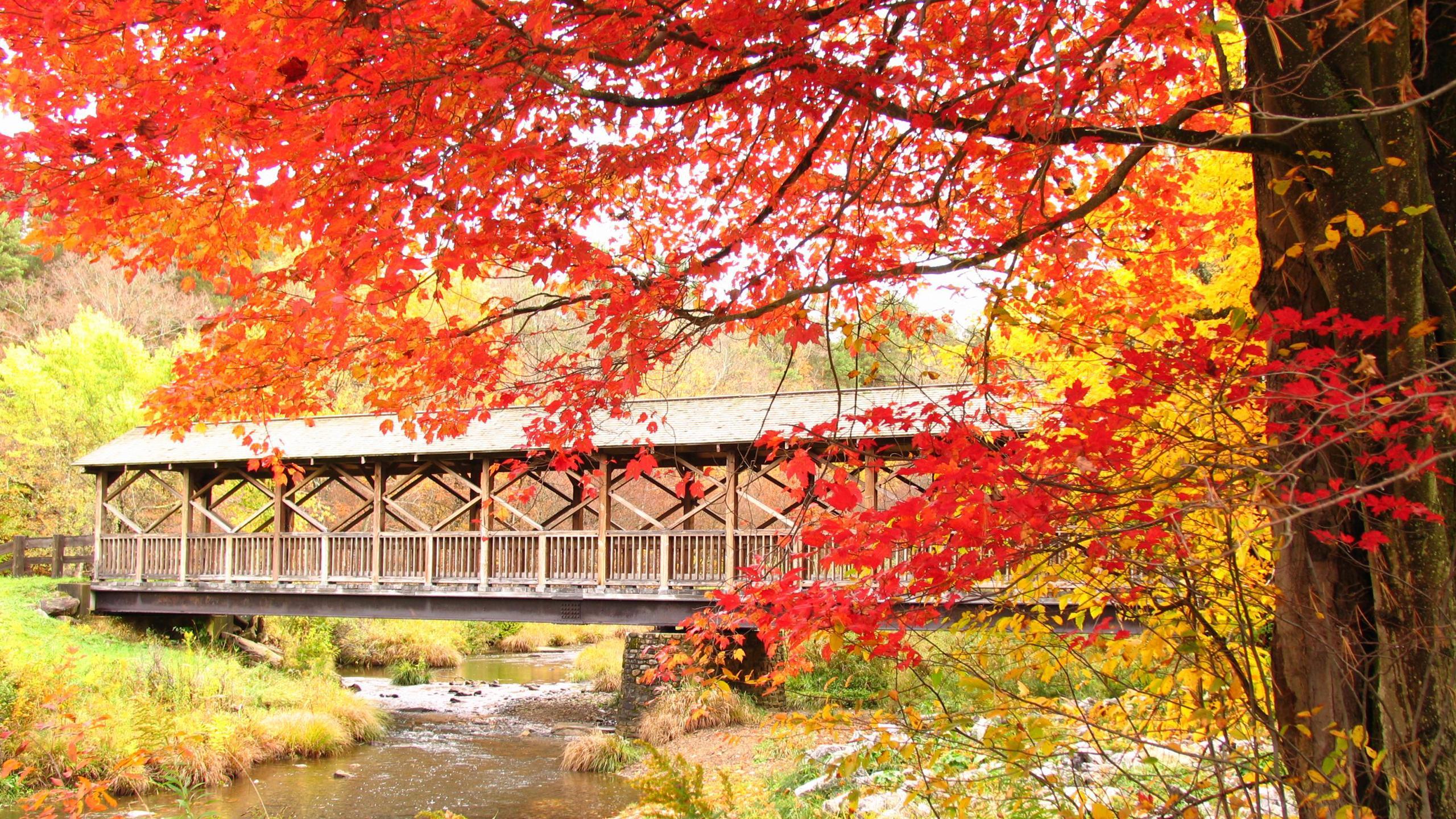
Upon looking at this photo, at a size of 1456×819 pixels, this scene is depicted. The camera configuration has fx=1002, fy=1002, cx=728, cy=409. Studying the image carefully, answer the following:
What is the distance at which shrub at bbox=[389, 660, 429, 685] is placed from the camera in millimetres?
18828

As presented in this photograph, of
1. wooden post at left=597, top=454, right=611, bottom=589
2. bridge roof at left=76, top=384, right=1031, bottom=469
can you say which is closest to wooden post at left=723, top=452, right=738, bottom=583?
bridge roof at left=76, top=384, right=1031, bottom=469

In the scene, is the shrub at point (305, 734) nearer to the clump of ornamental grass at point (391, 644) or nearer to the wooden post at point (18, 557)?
the clump of ornamental grass at point (391, 644)

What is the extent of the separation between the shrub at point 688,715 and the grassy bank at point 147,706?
4166 mm

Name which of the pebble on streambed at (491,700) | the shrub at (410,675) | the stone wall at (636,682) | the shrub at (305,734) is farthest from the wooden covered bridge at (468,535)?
the shrub at (410,675)

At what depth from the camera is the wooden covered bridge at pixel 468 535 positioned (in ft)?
43.2

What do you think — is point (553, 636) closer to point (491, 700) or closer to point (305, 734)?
point (491, 700)

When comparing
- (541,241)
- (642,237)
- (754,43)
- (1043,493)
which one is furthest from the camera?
(642,237)

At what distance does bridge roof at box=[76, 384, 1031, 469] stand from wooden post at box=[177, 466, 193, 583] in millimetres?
506

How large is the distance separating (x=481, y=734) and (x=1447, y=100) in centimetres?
1380

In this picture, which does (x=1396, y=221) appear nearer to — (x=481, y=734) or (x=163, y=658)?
(x=481, y=734)

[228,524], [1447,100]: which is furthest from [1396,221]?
[228,524]

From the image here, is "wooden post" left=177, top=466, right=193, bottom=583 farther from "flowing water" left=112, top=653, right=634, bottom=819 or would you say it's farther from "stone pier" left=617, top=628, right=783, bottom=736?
"stone pier" left=617, top=628, right=783, bottom=736

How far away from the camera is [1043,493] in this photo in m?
3.01

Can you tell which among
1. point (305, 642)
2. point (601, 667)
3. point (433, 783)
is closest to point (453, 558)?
point (433, 783)
